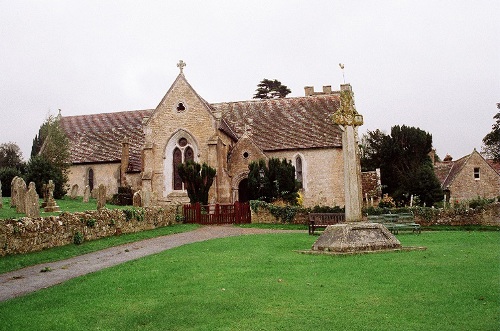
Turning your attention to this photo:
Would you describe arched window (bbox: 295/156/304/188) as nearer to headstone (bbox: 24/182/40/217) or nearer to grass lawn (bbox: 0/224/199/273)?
grass lawn (bbox: 0/224/199/273)

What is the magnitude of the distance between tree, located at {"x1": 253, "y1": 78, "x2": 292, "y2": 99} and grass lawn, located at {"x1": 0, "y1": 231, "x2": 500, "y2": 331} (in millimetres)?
59661

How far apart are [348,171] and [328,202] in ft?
76.1

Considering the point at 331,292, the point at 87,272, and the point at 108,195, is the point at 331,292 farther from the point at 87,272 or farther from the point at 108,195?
the point at 108,195

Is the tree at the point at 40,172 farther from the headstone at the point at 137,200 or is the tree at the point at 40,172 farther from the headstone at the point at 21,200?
the headstone at the point at 21,200

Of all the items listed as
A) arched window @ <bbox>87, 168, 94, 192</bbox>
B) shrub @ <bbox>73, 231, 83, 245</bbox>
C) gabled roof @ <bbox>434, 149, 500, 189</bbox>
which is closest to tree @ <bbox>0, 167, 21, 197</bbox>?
arched window @ <bbox>87, 168, 94, 192</bbox>

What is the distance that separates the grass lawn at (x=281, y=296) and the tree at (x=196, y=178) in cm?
1801

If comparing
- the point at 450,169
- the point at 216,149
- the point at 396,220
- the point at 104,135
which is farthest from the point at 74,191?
the point at 450,169

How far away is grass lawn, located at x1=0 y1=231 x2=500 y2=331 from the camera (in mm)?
6355

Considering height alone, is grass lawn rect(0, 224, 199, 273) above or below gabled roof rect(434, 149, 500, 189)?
below

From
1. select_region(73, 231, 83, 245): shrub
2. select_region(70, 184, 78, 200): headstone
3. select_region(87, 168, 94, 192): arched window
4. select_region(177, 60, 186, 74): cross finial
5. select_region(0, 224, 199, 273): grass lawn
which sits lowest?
select_region(0, 224, 199, 273): grass lawn

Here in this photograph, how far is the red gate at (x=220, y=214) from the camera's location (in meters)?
29.4

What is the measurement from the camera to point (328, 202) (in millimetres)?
36906

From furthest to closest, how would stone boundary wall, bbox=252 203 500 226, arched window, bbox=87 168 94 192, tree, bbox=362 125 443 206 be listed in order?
tree, bbox=362 125 443 206 → arched window, bbox=87 168 94 192 → stone boundary wall, bbox=252 203 500 226

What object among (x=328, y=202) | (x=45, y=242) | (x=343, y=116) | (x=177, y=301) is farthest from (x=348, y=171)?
(x=328, y=202)
